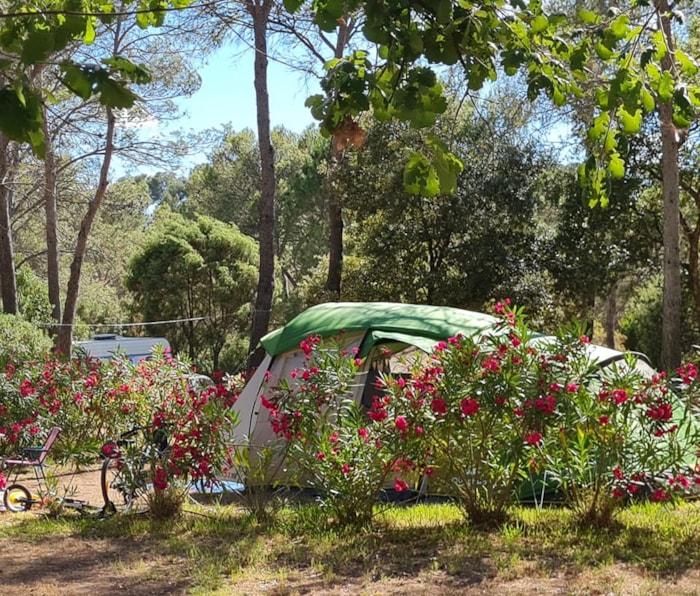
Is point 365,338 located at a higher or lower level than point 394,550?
higher

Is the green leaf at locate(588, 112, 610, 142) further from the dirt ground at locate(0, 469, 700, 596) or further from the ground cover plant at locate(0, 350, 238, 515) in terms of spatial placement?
the ground cover plant at locate(0, 350, 238, 515)

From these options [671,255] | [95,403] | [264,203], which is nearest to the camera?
[95,403]

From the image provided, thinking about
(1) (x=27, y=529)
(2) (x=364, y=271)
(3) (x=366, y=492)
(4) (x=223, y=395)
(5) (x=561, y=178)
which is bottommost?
(1) (x=27, y=529)

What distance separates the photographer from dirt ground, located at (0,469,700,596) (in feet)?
12.0

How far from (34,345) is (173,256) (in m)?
9.30

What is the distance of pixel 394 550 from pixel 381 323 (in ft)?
8.74

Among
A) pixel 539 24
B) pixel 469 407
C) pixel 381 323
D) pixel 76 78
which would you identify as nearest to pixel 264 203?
pixel 381 323

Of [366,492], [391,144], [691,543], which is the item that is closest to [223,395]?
[366,492]

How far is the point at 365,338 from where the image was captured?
6.87 metres

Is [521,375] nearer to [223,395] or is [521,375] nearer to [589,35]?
[589,35]

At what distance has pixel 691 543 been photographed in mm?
4336

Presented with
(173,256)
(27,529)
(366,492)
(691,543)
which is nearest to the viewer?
(691,543)

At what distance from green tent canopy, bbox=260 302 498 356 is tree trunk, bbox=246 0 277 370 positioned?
4.59m

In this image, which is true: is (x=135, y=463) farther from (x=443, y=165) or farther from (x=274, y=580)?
(x=443, y=165)
